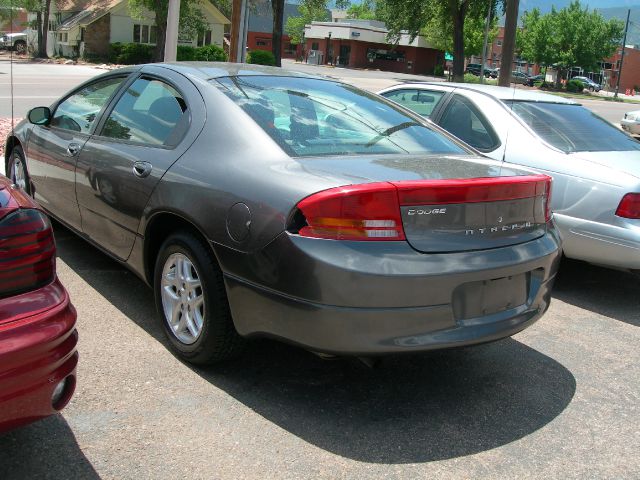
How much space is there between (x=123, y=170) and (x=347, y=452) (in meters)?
2.10

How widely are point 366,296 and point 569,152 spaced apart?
10.6ft

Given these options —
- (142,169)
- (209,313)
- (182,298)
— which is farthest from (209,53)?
(209,313)

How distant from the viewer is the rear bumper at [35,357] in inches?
90.0

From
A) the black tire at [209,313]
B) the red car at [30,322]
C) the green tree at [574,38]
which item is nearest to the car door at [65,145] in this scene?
the black tire at [209,313]

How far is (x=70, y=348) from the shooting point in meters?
2.53

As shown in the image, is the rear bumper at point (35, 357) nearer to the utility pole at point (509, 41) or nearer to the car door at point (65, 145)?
the car door at point (65, 145)

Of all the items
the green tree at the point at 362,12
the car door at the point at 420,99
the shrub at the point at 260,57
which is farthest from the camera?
the green tree at the point at 362,12

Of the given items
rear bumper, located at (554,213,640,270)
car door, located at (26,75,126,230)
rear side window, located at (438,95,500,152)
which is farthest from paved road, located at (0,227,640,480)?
rear side window, located at (438,95,500,152)

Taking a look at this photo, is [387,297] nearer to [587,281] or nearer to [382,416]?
[382,416]

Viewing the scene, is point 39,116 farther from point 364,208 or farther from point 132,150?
point 364,208

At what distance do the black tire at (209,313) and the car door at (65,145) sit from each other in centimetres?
142

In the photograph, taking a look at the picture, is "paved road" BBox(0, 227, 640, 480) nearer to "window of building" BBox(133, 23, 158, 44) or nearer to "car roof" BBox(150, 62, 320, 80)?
"car roof" BBox(150, 62, 320, 80)

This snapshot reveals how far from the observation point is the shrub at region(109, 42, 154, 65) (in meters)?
46.2

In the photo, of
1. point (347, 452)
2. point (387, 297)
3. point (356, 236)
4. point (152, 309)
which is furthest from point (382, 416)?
point (152, 309)
